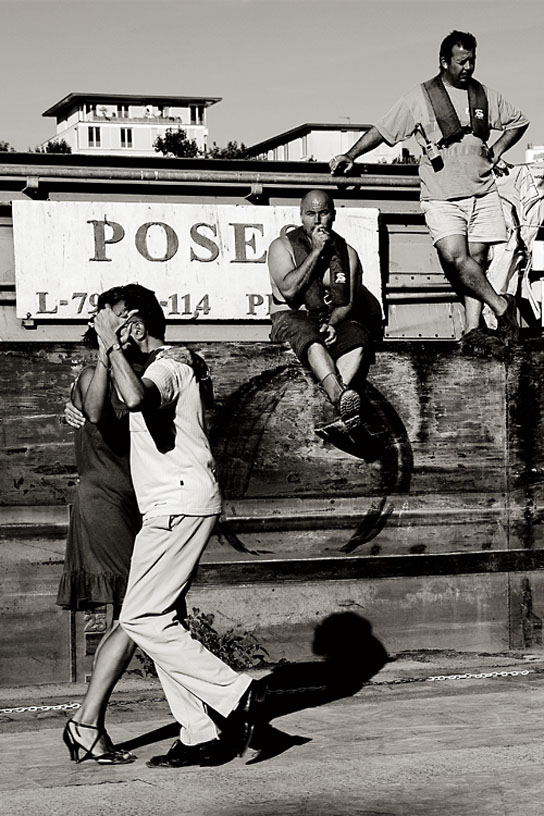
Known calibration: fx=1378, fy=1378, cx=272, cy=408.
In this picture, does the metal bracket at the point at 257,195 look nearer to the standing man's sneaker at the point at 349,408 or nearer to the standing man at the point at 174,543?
the standing man's sneaker at the point at 349,408

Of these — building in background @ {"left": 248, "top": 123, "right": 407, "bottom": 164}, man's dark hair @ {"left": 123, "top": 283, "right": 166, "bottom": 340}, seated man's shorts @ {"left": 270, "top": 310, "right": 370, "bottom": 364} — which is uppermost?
building in background @ {"left": 248, "top": 123, "right": 407, "bottom": 164}

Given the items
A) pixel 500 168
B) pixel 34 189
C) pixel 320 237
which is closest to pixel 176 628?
pixel 320 237

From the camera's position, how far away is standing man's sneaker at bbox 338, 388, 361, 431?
27.7 ft

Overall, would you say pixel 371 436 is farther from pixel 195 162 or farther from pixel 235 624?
pixel 195 162

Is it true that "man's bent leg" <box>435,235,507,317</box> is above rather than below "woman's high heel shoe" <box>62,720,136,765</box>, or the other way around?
above

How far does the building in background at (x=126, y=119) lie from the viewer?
139875mm

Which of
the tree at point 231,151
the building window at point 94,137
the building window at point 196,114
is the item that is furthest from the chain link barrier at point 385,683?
the building window at point 196,114

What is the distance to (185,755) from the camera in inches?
237

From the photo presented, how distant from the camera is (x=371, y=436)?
345 inches

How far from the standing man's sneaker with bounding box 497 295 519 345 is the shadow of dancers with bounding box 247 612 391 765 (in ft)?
6.85

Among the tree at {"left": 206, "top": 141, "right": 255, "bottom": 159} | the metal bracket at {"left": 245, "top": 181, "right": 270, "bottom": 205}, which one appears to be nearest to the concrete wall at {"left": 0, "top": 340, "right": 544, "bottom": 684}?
the metal bracket at {"left": 245, "top": 181, "right": 270, "bottom": 205}

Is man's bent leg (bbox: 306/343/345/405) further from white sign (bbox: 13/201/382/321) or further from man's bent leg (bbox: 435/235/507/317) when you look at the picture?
white sign (bbox: 13/201/382/321)

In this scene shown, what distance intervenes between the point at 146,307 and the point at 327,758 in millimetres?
2197

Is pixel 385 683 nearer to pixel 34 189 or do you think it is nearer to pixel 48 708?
pixel 48 708
